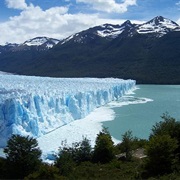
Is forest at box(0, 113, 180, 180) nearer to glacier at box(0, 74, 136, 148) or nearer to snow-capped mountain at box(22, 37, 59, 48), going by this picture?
glacier at box(0, 74, 136, 148)

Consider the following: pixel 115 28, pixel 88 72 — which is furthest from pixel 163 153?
pixel 115 28

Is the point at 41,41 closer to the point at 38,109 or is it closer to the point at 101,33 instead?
the point at 101,33

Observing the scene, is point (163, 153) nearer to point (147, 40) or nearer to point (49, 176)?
point (49, 176)

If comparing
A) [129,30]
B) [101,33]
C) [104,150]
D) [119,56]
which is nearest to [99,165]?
[104,150]

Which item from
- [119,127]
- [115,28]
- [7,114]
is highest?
[115,28]

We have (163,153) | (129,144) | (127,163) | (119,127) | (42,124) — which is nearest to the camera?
(163,153)

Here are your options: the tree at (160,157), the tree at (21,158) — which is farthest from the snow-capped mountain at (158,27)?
the tree at (21,158)
